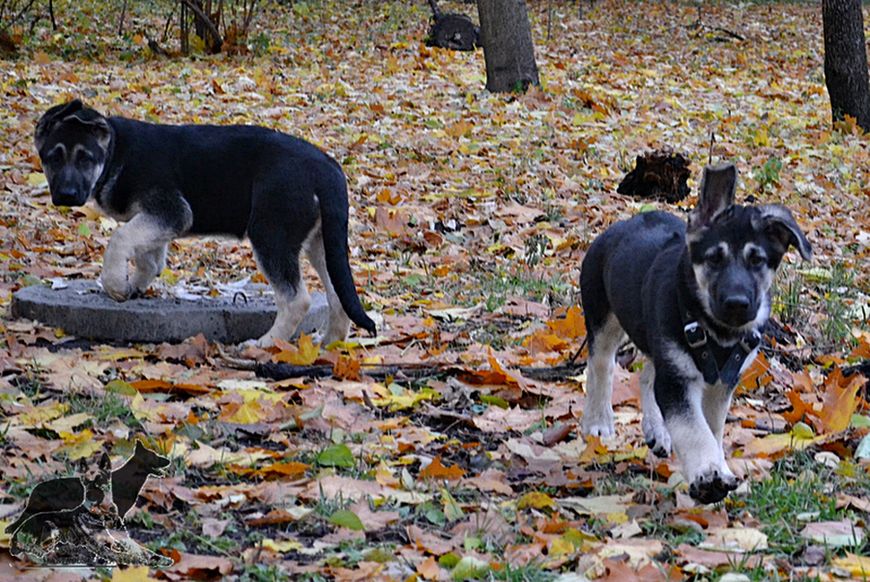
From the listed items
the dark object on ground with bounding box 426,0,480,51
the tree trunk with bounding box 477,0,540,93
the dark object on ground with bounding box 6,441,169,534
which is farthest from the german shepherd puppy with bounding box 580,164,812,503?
the dark object on ground with bounding box 426,0,480,51

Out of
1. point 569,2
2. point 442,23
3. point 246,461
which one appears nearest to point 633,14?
point 569,2

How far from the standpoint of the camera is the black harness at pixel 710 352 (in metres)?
4.46

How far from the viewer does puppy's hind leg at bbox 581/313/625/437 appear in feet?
17.6

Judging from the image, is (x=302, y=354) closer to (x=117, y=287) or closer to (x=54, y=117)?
(x=117, y=287)

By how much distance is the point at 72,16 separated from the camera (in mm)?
21594

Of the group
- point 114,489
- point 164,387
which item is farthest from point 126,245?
point 114,489

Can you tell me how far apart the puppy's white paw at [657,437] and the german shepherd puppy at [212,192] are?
1.85m

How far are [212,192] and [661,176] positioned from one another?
5472 millimetres

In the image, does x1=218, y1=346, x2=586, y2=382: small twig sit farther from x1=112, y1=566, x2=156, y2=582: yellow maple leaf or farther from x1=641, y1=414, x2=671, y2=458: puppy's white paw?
x1=112, y1=566, x2=156, y2=582: yellow maple leaf

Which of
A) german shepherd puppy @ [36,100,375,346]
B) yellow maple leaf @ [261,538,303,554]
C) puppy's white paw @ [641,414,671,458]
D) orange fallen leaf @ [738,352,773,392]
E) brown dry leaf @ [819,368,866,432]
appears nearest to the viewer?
yellow maple leaf @ [261,538,303,554]

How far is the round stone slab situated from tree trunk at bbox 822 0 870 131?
10.7 m

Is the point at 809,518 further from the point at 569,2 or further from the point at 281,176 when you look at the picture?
the point at 569,2

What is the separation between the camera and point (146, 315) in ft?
22.2

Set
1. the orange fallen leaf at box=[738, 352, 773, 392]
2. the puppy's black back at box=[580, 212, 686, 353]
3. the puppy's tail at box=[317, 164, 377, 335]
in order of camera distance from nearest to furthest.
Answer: the puppy's black back at box=[580, 212, 686, 353]
the orange fallen leaf at box=[738, 352, 773, 392]
the puppy's tail at box=[317, 164, 377, 335]
